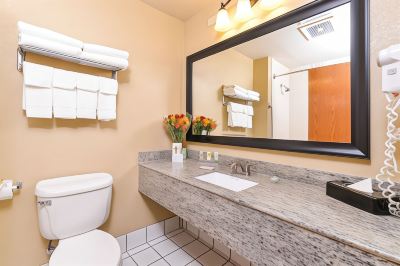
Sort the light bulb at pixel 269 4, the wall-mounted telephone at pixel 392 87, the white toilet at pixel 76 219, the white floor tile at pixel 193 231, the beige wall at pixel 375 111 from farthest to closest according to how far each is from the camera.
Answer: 1. the white floor tile at pixel 193 231
2. the light bulb at pixel 269 4
3. the white toilet at pixel 76 219
4. the beige wall at pixel 375 111
5. the wall-mounted telephone at pixel 392 87

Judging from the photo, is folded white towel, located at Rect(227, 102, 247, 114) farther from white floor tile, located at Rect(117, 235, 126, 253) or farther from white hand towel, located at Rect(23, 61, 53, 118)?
white floor tile, located at Rect(117, 235, 126, 253)

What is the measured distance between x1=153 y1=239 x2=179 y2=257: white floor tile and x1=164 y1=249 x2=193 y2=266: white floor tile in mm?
51

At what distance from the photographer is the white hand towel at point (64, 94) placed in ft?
4.12

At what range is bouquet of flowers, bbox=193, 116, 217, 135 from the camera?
180cm

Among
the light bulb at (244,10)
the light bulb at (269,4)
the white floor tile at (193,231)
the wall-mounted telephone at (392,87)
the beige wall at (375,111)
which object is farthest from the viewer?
the white floor tile at (193,231)

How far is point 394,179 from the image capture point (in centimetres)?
88

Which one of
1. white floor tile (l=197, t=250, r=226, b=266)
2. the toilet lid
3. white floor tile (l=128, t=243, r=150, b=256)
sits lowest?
white floor tile (l=197, t=250, r=226, b=266)

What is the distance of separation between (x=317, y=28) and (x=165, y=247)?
6.75ft

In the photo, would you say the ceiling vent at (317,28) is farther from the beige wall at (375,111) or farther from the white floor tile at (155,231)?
the white floor tile at (155,231)

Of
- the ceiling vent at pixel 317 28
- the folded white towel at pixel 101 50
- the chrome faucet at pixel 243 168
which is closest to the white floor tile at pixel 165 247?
the chrome faucet at pixel 243 168

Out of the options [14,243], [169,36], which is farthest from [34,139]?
[169,36]

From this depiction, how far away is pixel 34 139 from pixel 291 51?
1827 millimetres

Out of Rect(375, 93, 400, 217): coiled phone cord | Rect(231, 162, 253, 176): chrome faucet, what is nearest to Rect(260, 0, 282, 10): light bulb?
Rect(375, 93, 400, 217): coiled phone cord

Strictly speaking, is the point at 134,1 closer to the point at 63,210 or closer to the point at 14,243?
the point at 63,210
